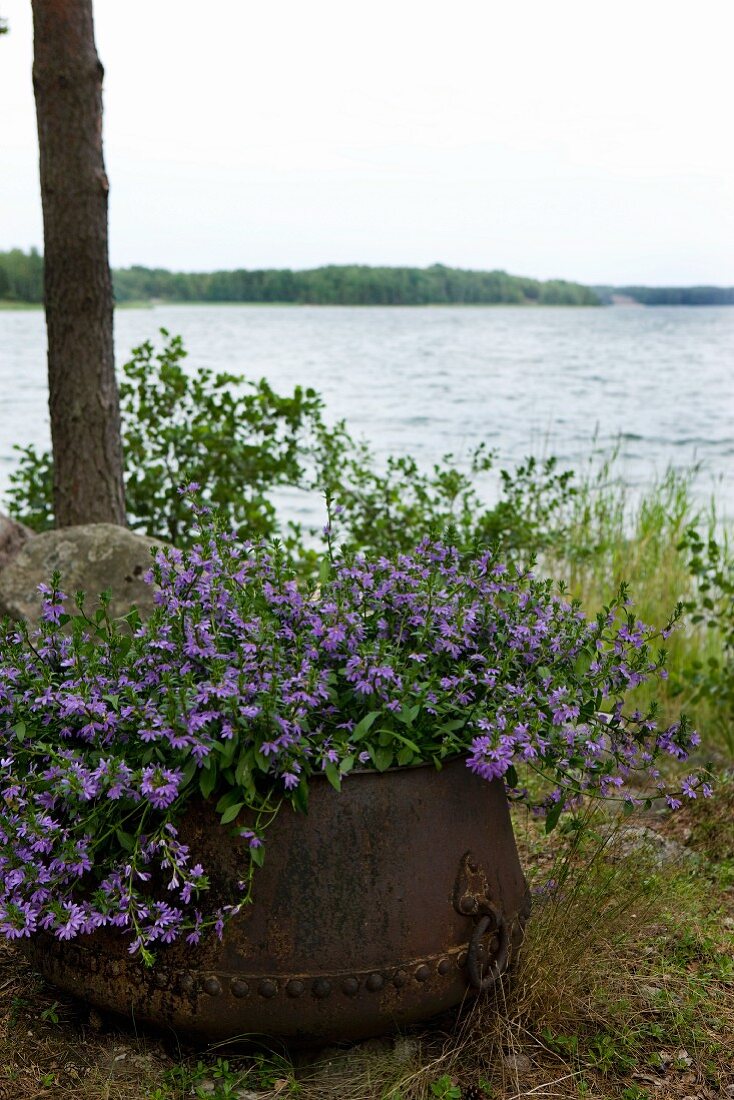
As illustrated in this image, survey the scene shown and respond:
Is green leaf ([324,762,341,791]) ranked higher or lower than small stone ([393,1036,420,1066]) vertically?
higher

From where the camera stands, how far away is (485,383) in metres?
28.0

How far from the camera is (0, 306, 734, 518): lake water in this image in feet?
54.7

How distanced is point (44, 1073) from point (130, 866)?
27.6 inches

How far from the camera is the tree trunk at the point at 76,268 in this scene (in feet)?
16.4

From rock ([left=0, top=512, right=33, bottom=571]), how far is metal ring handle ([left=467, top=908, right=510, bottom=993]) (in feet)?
11.1

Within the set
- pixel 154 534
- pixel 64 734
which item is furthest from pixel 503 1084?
pixel 154 534

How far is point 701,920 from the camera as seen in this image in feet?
10.9

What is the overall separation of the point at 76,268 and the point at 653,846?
3.61 metres

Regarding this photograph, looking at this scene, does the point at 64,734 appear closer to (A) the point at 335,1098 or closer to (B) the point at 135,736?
(B) the point at 135,736

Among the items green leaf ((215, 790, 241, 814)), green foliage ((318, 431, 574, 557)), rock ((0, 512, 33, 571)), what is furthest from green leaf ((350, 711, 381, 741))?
green foliage ((318, 431, 574, 557))

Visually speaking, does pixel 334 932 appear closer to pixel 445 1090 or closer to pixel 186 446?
pixel 445 1090

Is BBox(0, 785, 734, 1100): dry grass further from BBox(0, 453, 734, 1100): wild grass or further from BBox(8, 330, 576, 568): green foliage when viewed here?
BBox(8, 330, 576, 568): green foliage

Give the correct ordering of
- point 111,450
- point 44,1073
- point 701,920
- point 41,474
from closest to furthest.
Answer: point 44,1073
point 701,920
point 111,450
point 41,474

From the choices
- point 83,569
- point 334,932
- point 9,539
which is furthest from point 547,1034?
point 9,539
